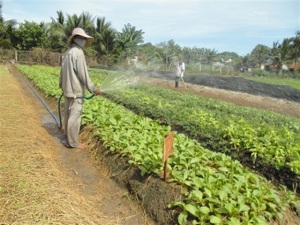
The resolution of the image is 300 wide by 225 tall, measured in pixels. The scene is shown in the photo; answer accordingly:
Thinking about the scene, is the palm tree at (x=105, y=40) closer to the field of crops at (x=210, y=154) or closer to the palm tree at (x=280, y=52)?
the palm tree at (x=280, y=52)

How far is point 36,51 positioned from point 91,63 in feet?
21.4

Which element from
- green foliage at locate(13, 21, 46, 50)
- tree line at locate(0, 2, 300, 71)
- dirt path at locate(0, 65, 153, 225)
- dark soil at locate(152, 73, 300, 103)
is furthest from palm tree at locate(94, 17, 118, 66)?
dirt path at locate(0, 65, 153, 225)

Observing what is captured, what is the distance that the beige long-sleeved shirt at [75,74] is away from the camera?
17.1ft

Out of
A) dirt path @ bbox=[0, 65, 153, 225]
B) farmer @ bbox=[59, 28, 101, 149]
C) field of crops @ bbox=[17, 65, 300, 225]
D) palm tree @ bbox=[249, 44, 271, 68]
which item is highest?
palm tree @ bbox=[249, 44, 271, 68]

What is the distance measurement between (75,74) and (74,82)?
144 millimetres

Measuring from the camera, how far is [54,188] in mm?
3412

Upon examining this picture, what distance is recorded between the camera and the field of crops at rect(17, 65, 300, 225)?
2848mm

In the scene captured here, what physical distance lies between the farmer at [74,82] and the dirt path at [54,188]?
418 millimetres

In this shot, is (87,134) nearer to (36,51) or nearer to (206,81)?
(206,81)

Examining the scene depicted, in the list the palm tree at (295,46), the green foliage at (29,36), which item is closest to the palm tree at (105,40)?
the green foliage at (29,36)

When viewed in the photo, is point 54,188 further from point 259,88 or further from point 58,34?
point 58,34

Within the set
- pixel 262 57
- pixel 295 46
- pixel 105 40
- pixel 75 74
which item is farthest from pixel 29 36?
pixel 262 57

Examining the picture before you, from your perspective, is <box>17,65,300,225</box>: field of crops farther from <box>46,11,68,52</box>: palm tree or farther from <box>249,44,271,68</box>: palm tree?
<box>249,44,271,68</box>: palm tree

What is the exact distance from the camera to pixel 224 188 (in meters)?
3.00
